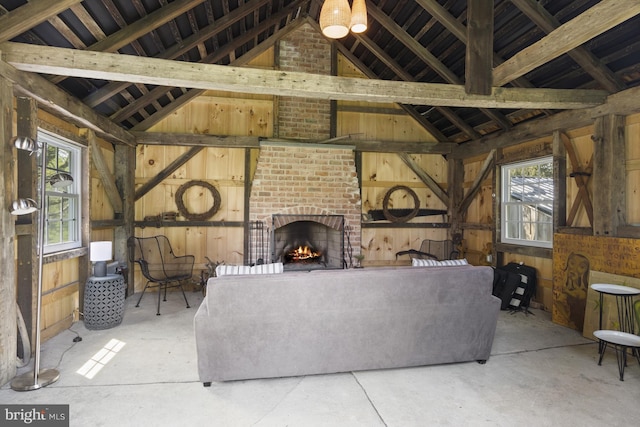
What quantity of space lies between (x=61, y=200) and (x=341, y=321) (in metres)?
3.77

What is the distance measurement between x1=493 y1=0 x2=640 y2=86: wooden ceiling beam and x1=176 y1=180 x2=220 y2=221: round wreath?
180 inches

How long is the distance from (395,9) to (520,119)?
2488 mm

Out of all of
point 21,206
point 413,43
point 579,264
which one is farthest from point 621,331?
point 21,206

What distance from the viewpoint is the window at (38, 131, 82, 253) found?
3881 mm

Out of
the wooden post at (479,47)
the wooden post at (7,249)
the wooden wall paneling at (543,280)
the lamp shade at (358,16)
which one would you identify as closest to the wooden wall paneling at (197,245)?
the wooden post at (7,249)

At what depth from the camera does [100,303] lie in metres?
3.95

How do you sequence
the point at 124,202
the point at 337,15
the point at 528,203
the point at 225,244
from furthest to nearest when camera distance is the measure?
the point at 225,244, the point at 124,202, the point at 528,203, the point at 337,15

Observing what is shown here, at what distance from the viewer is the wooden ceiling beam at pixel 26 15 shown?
265 centimetres

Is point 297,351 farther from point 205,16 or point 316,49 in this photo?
point 316,49

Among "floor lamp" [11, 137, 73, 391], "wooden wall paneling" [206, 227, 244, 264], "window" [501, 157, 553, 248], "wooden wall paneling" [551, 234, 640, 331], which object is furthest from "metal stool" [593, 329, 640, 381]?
"wooden wall paneling" [206, 227, 244, 264]

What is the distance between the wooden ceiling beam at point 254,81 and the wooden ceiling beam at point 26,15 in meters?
0.14

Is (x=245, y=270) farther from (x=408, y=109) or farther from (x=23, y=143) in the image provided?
(x=408, y=109)

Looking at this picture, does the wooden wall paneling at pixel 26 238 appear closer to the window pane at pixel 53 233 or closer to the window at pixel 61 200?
the window at pixel 61 200

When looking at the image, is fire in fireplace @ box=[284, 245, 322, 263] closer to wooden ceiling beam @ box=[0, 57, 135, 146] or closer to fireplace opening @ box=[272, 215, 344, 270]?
fireplace opening @ box=[272, 215, 344, 270]
